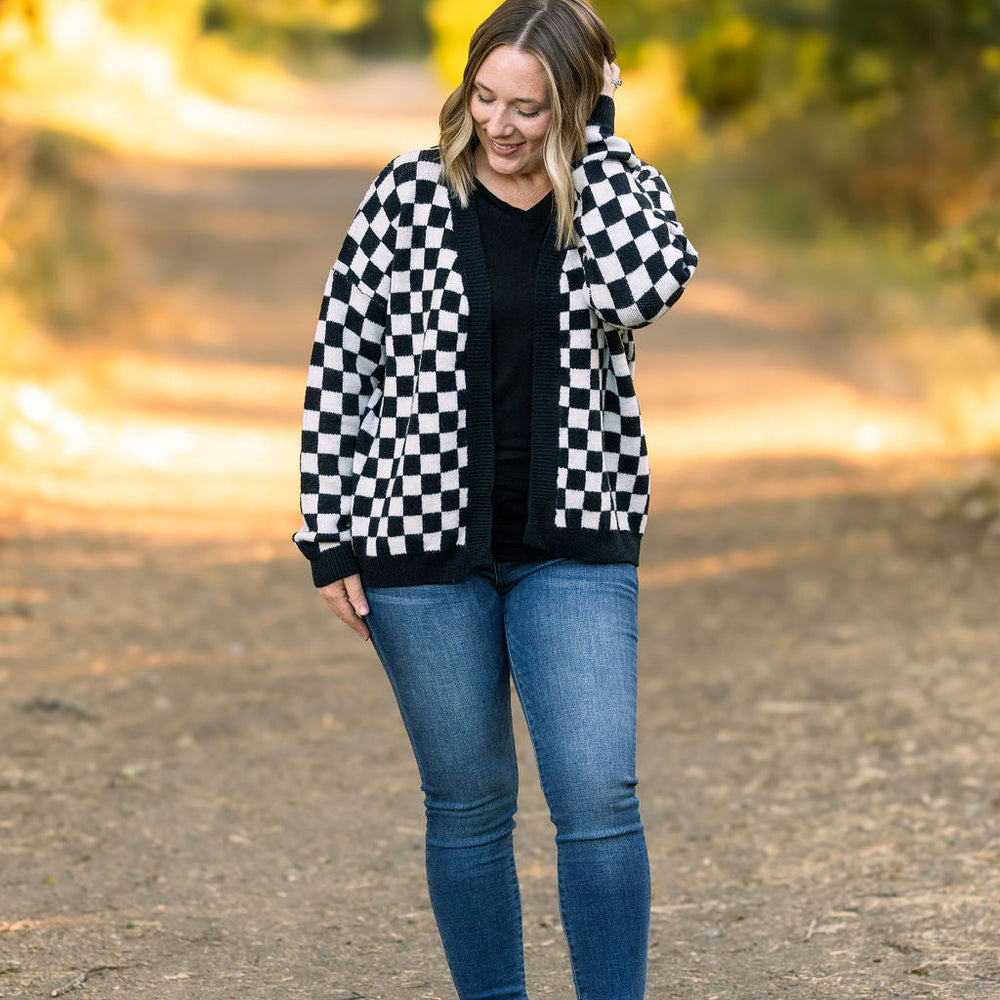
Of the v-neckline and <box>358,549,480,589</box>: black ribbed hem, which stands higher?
the v-neckline

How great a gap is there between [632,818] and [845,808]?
213cm

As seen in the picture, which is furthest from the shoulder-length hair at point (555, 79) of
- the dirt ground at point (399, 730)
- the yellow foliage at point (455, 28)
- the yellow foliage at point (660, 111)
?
the yellow foliage at point (455, 28)

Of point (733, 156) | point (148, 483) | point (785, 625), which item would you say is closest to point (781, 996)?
point (785, 625)

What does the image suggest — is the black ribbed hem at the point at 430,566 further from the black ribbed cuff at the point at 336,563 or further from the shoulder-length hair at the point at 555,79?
the shoulder-length hair at the point at 555,79

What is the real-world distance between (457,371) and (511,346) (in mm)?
102

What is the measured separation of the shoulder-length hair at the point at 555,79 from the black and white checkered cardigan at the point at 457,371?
0.11ft

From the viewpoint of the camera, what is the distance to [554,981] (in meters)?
3.62

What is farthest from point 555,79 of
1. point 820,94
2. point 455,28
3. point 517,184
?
point 455,28

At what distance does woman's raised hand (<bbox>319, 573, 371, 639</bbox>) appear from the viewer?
2.79 meters

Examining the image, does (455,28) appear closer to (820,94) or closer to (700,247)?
(700,247)

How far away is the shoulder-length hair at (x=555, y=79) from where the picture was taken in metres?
2.66

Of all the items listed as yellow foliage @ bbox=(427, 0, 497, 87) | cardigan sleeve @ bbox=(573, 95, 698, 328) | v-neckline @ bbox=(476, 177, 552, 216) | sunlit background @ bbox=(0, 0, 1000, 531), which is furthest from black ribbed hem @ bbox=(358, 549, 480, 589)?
yellow foliage @ bbox=(427, 0, 497, 87)

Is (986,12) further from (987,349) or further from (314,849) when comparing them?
(314,849)

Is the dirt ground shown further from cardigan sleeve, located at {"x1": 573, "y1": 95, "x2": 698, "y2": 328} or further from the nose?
the nose
